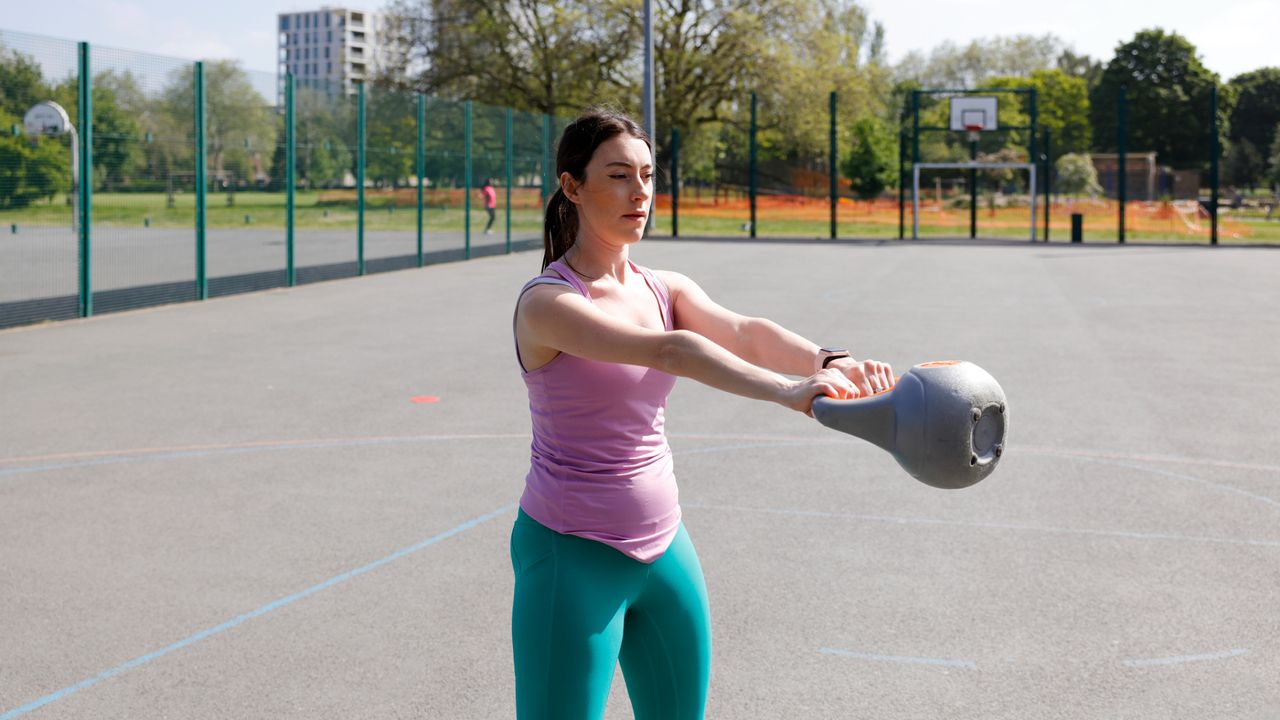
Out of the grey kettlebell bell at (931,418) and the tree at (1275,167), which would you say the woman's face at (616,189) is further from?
the tree at (1275,167)

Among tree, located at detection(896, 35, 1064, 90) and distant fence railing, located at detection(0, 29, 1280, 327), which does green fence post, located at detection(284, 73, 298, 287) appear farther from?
tree, located at detection(896, 35, 1064, 90)

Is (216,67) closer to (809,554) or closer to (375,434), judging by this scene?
(375,434)

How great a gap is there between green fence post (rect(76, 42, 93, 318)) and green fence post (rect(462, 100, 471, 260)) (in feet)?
38.1

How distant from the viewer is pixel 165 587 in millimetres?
5809

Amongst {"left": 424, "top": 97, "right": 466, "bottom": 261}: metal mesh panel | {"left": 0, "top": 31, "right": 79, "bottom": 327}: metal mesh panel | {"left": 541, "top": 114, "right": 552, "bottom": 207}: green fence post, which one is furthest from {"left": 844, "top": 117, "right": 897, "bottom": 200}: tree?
{"left": 0, "top": 31, "right": 79, "bottom": 327}: metal mesh panel

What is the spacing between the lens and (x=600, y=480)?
9.78 ft

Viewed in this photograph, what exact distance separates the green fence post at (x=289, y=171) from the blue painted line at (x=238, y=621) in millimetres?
15081

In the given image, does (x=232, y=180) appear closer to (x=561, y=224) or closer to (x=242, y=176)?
(x=242, y=176)

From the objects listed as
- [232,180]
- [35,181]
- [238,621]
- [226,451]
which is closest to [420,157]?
[232,180]

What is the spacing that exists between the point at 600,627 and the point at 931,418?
3.00 feet

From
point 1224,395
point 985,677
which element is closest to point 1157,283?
point 1224,395

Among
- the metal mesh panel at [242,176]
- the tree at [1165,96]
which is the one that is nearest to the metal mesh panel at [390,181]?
the metal mesh panel at [242,176]

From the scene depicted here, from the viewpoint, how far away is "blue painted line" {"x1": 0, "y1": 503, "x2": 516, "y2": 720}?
4582 millimetres

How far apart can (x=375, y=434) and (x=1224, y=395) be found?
6878mm
